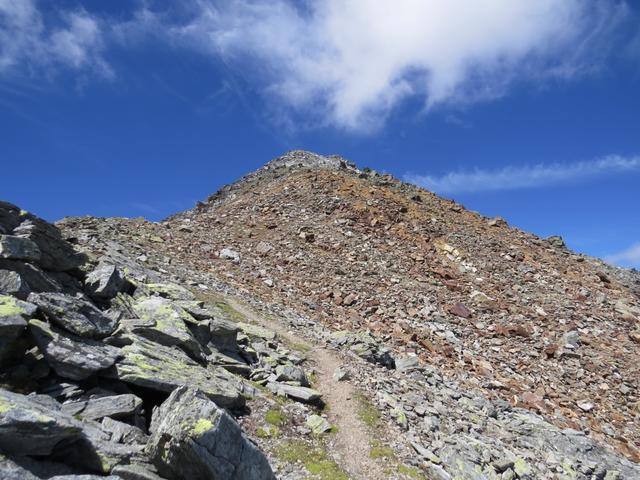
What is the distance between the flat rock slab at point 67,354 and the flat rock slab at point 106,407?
929 mm

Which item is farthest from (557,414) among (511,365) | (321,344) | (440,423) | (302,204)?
(302,204)

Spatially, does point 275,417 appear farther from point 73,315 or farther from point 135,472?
point 73,315

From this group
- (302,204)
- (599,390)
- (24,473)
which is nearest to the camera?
(24,473)

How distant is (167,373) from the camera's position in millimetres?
15594

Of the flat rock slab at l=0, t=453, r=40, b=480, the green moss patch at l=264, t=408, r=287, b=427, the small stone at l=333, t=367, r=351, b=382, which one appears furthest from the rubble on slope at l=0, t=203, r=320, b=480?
the small stone at l=333, t=367, r=351, b=382

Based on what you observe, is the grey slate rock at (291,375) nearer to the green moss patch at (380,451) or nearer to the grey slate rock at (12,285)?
the green moss patch at (380,451)

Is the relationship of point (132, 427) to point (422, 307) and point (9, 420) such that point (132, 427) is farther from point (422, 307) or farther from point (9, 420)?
point (422, 307)

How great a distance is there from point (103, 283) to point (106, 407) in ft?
27.0

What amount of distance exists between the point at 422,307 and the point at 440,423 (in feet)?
57.1

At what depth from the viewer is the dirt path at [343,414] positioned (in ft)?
53.8

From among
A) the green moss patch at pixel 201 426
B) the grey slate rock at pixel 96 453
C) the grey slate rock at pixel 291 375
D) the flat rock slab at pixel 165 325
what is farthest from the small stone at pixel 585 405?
the grey slate rock at pixel 96 453

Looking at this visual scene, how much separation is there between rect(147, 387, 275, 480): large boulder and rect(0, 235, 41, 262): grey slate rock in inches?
348

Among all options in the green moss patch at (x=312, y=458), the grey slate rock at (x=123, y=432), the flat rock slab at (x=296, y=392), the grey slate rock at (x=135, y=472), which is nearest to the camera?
the grey slate rock at (x=135, y=472)

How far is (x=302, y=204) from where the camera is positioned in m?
55.2
